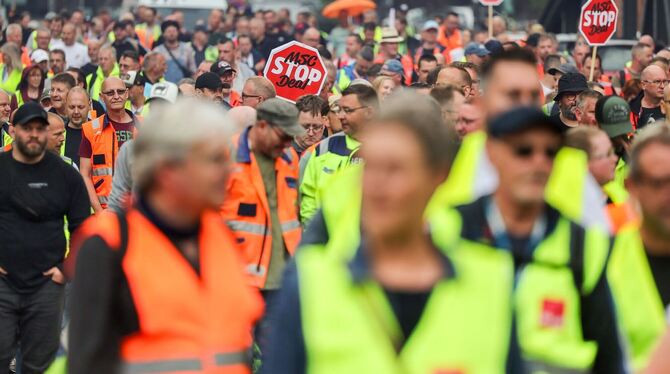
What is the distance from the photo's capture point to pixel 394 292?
3.89 m

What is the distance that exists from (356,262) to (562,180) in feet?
7.11

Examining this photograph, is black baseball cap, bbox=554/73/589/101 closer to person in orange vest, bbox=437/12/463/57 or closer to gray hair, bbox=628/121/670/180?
gray hair, bbox=628/121/670/180

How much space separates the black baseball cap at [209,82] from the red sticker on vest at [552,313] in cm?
1149

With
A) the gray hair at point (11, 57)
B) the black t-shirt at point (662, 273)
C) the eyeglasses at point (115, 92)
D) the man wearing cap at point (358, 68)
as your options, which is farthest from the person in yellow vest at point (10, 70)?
the black t-shirt at point (662, 273)

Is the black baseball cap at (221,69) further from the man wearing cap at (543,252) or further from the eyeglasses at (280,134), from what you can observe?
the man wearing cap at (543,252)

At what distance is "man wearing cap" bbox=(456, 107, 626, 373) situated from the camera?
4.59 metres

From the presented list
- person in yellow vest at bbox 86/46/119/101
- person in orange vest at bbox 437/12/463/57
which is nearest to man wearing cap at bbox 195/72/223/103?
person in yellow vest at bbox 86/46/119/101

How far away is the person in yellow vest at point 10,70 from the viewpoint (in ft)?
70.2

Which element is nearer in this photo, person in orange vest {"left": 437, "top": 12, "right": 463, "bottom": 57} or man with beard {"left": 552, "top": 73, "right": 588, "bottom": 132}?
man with beard {"left": 552, "top": 73, "right": 588, "bottom": 132}

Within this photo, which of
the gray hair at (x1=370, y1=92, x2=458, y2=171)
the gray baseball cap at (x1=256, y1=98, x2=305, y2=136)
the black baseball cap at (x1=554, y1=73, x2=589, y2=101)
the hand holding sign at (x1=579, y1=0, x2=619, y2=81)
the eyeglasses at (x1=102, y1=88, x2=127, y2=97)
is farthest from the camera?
the hand holding sign at (x1=579, y1=0, x2=619, y2=81)

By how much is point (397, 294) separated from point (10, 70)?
60.6 ft

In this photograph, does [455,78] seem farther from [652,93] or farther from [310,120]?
[652,93]

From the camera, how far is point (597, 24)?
63.2 ft

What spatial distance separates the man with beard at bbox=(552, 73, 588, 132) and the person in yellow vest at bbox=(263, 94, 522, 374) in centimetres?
890
